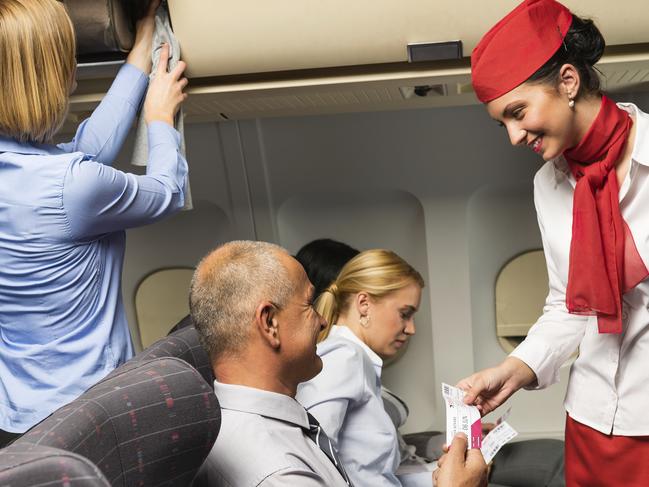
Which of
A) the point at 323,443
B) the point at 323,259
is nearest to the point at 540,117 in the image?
the point at 323,443

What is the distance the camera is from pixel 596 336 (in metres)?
2.06

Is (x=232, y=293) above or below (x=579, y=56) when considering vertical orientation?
below

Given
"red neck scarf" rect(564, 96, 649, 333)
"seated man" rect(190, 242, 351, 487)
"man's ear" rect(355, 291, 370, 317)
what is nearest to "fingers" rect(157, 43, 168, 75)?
"seated man" rect(190, 242, 351, 487)

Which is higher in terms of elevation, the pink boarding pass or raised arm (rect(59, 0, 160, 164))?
raised arm (rect(59, 0, 160, 164))

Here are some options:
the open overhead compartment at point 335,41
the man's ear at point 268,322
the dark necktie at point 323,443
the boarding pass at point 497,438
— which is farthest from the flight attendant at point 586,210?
the man's ear at point 268,322

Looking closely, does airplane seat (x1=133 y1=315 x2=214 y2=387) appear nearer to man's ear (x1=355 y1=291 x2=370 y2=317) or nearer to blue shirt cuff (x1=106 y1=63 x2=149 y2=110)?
blue shirt cuff (x1=106 y1=63 x2=149 y2=110)

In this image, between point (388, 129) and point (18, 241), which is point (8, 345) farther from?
point (388, 129)

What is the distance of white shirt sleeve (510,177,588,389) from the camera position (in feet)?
7.03

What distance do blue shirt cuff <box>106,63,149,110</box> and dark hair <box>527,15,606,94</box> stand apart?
1080 mm

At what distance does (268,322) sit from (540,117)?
2.53ft

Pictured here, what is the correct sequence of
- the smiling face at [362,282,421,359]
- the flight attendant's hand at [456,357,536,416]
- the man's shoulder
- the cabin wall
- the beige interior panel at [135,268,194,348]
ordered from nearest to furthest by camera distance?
1. the man's shoulder
2. the flight attendant's hand at [456,357,536,416]
3. the smiling face at [362,282,421,359]
4. the cabin wall
5. the beige interior panel at [135,268,194,348]

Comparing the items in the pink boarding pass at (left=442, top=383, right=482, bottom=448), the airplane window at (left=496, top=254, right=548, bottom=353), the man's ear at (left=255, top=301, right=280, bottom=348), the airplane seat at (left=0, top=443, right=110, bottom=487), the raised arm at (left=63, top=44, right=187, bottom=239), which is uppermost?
the raised arm at (left=63, top=44, right=187, bottom=239)

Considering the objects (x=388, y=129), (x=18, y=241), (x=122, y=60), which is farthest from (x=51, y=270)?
(x=388, y=129)

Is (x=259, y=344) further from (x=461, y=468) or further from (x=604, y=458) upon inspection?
(x=604, y=458)
